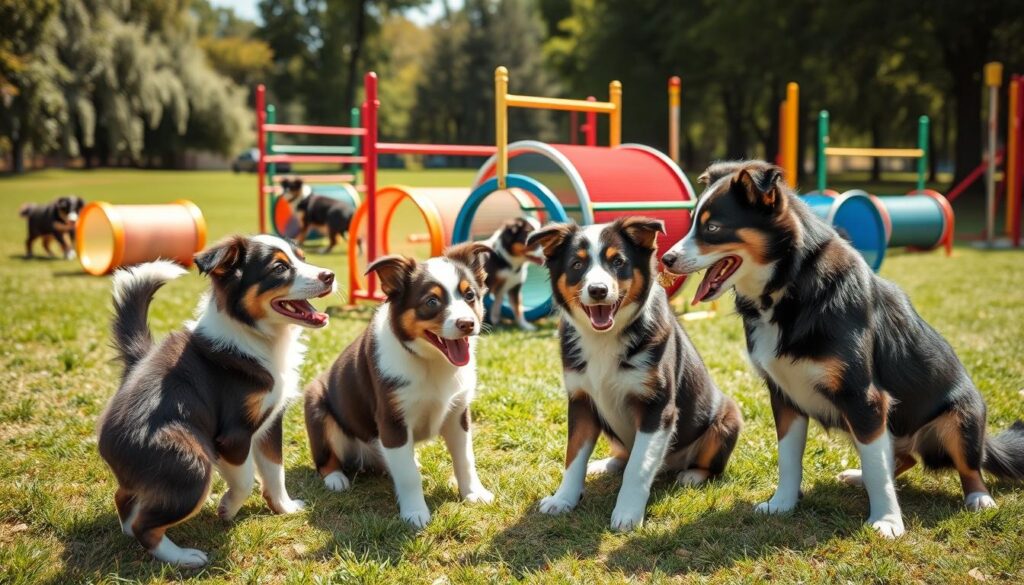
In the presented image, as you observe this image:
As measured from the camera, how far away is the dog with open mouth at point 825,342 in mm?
3686

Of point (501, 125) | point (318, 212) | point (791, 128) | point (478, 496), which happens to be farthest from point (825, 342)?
point (318, 212)

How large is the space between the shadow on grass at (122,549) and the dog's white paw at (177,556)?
0.09ft

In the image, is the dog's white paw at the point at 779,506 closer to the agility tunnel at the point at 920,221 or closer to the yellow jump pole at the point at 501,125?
the yellow jump pole at the point at 501,125

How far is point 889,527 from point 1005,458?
962 millimetres

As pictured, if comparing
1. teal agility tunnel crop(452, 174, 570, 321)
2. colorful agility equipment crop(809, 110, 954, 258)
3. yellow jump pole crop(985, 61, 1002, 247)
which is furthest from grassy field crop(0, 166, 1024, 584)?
yellow jump pole crop(985, 61, 1002, 247)

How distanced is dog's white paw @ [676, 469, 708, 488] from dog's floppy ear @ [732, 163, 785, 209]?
162cm

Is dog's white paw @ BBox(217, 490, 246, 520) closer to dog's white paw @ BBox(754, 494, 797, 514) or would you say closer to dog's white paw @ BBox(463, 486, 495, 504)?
dog's white paw @ BBox(463, 486, 495, 504)

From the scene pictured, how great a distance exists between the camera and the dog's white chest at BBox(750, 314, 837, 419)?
3750 mm

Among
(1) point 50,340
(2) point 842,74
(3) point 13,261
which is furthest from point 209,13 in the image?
(1) point 50,340

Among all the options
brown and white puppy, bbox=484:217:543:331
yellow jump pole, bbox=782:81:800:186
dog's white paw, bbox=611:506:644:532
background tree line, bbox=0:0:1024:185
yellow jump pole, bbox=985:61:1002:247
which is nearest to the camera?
dog's white paw, bbox=611:506:644:532

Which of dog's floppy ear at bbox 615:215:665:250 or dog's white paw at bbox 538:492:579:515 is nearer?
dog's floppy ear at bbox 615:215:665:250

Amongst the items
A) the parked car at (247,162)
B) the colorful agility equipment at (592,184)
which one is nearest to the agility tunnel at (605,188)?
the colorful agility equipment at (592,184)

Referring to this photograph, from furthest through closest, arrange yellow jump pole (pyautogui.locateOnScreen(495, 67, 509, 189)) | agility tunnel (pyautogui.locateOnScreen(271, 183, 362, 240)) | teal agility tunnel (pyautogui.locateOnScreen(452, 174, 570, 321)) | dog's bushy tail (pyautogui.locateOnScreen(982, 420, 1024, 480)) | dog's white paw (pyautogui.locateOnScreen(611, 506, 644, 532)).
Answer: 1. agility tunnel (pyautogui.locateOnScreen(271, 183, 362, 240))
2. yellow jump pole (pyautogui.locateOnScreen(495, 67, 509, 189))
3. teal agility tunnel (pyautogui.locateOnScreen(452, 174, 570, 321))
4. dog's bushy tail (pyautogui.locateOnScreen(982, 420, 1024, 480))
5. dog's white paw (pyautogui.locateOnScreen(611, 506, 644, 532))

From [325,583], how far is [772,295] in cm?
239
